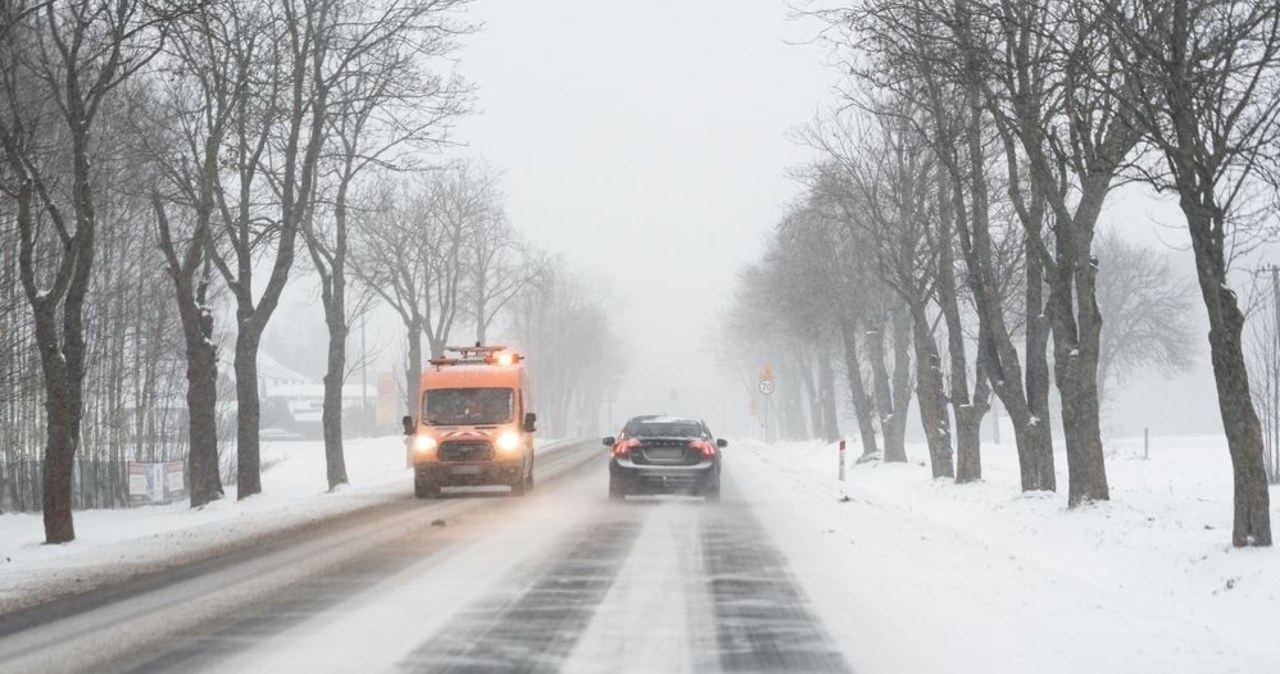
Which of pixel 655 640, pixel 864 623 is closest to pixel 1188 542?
pixel 864 623

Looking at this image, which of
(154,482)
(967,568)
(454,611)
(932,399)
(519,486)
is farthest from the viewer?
(932,399)

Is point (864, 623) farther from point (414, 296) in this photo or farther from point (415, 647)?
point (414, 296)

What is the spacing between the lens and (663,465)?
24250mm

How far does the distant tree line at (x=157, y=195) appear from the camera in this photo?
17.8 meters

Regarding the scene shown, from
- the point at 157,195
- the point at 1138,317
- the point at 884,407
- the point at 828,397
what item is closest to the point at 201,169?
the point at 157,195

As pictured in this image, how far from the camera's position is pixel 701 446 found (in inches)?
963

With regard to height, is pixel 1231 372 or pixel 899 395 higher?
pixel 899 395

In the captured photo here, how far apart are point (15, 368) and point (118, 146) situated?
5089 millimetres

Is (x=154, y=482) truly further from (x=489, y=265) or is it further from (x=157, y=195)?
(x=489, y=265)

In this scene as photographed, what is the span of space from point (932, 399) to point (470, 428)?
10.7 meters

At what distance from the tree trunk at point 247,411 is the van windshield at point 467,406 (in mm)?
3435

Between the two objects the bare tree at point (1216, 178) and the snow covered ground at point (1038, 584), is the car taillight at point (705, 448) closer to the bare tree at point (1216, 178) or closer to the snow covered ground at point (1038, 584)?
the snow covered ground at point (1038, 584)

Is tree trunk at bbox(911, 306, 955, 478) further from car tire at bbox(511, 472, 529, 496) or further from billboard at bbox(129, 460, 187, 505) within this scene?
billboard at bbox(129, 460, 187, 505)

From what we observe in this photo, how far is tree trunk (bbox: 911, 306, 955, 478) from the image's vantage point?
29.8 meters
